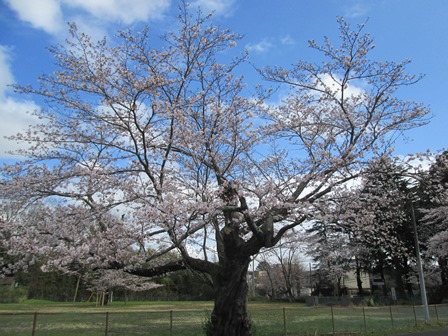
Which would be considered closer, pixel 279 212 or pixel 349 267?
pixel 279 212

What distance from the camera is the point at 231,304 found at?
10.5 meters

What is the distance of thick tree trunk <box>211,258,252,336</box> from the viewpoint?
410 inches

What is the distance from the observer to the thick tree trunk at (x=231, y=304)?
10422 millimetres

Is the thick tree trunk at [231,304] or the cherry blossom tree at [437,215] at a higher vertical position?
the cherry blossom tree at [437,215]

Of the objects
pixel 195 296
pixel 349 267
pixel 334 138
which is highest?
pixel 334 138

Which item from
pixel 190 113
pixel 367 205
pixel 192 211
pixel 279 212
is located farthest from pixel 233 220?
pixel 367 205

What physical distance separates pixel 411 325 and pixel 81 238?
1525cm

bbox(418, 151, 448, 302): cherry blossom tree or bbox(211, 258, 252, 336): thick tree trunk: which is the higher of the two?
bbox(418, 151, 448, 302): cherry blossom tree

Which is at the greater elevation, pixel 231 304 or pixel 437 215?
pixel 437 215

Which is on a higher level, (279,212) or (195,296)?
(279,212)

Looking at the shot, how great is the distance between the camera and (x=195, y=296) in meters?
52.8

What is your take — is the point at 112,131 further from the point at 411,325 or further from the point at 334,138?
the point at 411,325

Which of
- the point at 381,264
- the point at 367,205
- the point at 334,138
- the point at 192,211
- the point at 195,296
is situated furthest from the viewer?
the point at 195,296

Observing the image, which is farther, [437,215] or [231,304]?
[437,215]
